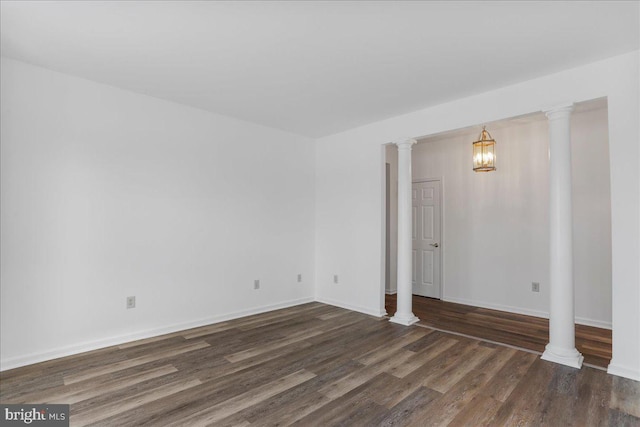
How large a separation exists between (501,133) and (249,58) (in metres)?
3.90

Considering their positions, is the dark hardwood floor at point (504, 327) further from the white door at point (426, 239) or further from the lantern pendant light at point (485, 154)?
the lantern pendant light at point (485, 154)

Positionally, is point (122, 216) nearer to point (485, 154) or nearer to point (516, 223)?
point (485, 154)

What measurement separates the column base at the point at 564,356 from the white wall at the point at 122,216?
326 cm

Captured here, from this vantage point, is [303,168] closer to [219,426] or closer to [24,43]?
[24,43]

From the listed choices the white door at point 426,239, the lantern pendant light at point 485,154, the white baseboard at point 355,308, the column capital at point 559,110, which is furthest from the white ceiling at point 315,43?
the white baseboard at point 355,308

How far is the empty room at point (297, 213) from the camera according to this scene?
7.59 feet

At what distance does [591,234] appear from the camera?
13.6ft

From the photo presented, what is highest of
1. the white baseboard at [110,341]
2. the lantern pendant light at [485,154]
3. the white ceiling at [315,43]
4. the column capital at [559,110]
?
the white ceiling at [315,43]

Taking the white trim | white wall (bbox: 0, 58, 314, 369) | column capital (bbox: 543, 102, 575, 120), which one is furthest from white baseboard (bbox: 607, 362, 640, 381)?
white wall (bbox: 0, 58, 314, 369)

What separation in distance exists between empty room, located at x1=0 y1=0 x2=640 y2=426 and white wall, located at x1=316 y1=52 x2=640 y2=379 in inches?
0.9

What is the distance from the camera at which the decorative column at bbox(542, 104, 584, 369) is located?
3.03 meters

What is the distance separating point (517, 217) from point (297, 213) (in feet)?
10.5

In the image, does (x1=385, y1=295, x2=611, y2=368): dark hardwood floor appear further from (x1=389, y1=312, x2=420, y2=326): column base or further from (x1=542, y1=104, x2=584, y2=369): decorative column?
(x1=542, y1=104, x2=584, y2=369): decorative column

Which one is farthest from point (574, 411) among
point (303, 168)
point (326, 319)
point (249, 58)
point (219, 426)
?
point (303, 168)
